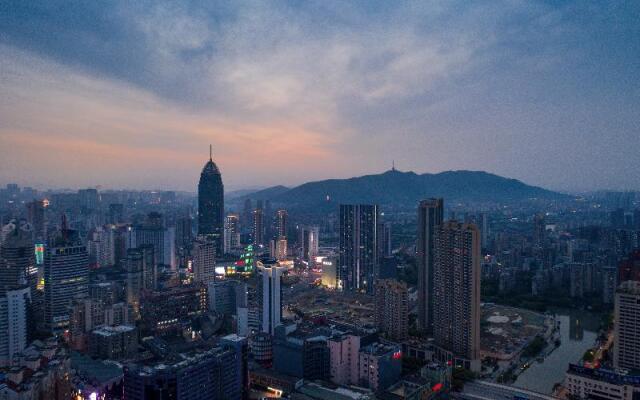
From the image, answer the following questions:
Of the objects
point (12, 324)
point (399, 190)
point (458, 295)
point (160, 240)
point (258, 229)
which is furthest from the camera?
point (399, 190)

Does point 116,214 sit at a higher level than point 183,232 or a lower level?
higher

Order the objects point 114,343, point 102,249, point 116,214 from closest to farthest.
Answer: point 114,343, point 102,249, point 116,214

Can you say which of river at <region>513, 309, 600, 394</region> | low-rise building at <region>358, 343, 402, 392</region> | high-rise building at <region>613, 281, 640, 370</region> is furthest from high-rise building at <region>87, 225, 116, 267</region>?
high-rise building at <region>613, 281, 640, 370</region>

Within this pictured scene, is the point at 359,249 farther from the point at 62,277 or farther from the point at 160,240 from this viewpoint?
the point at 62,277

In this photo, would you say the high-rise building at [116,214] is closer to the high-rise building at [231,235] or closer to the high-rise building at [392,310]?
the high-rise building at [231,235]

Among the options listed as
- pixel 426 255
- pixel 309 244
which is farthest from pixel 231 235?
pixel 426 255

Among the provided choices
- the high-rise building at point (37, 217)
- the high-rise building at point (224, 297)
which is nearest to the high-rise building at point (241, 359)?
the high-rise building at point (224, 297)

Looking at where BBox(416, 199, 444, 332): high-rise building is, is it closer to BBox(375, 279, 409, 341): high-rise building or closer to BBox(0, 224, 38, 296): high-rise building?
BBox(375, 279, 409, 341): high-rise building
